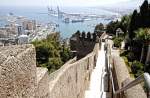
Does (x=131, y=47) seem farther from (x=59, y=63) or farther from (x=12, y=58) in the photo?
(x=12, y=58)

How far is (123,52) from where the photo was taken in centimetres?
2081

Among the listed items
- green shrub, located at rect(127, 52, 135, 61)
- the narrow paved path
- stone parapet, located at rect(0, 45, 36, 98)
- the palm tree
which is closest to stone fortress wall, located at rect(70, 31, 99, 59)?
green shrub, located at rect(127, 52, 135, 61)

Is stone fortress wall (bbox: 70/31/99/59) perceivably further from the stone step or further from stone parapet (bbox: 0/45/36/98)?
stone parapet (bbox: 0/45/36/98)

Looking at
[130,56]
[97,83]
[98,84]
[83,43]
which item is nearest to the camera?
[98,84]

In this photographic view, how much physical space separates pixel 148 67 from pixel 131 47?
5.03 m

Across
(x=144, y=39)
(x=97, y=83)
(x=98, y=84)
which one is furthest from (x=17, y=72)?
(x=144, y=39)

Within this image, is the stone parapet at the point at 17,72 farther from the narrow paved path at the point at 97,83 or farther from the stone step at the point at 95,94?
the narrow paved path at the point at 97,83

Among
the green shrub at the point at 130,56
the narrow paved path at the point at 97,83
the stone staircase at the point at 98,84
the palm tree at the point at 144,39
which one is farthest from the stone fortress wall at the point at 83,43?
the stone staircase at the point at 98,84

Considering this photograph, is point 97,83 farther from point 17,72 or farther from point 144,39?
point 17,72

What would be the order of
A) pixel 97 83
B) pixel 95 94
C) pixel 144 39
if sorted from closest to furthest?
pixel 95 94 < pixel 97 83 < pixel 144 39

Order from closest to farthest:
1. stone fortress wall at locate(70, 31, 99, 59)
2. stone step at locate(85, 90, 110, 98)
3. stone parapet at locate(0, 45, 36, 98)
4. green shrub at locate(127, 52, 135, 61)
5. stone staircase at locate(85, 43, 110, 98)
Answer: stone parapet at locate(0, 45, 36, 98) → stone step at locate(85, 90, 110, 98) → stone staircase at locate(85, 43, 110, 98) → green shrub at locate(127, 52, 135, 61) → stone fortress wall at locate(70, 31, 99, 59)

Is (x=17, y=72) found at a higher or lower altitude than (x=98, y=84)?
higher

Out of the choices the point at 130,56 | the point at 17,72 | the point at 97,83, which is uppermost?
the point at 17,72

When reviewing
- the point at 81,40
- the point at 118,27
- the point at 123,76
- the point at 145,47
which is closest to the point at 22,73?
the point at 123,76
